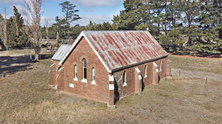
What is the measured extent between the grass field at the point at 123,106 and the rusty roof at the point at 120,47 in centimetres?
430

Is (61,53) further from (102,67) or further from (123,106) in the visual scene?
(123,106)

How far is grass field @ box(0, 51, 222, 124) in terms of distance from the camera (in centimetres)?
1611

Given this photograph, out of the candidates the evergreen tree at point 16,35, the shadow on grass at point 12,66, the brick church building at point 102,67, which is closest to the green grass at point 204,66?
the brick church building at point 102,67

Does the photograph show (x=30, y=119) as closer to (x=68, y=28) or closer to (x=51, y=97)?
(x=51, y=97)

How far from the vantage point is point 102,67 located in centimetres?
1917

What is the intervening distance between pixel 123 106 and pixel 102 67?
15.0ft

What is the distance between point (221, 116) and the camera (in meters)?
16.9

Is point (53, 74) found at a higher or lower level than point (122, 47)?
lower

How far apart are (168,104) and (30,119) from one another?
1364 centimetres

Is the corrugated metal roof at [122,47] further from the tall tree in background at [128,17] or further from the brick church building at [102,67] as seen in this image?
the tall tree in background at [128,17]

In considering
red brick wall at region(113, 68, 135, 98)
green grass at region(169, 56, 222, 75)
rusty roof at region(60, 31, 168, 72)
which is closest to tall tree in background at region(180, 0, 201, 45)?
green grass at region(169, 56, 222, 75)

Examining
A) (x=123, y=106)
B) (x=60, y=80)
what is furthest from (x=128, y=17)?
(x=123, y=106)

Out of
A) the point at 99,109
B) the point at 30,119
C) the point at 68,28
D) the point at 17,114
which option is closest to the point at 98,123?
the point at 99,109

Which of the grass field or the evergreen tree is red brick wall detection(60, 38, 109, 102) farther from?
the evergreen tree
